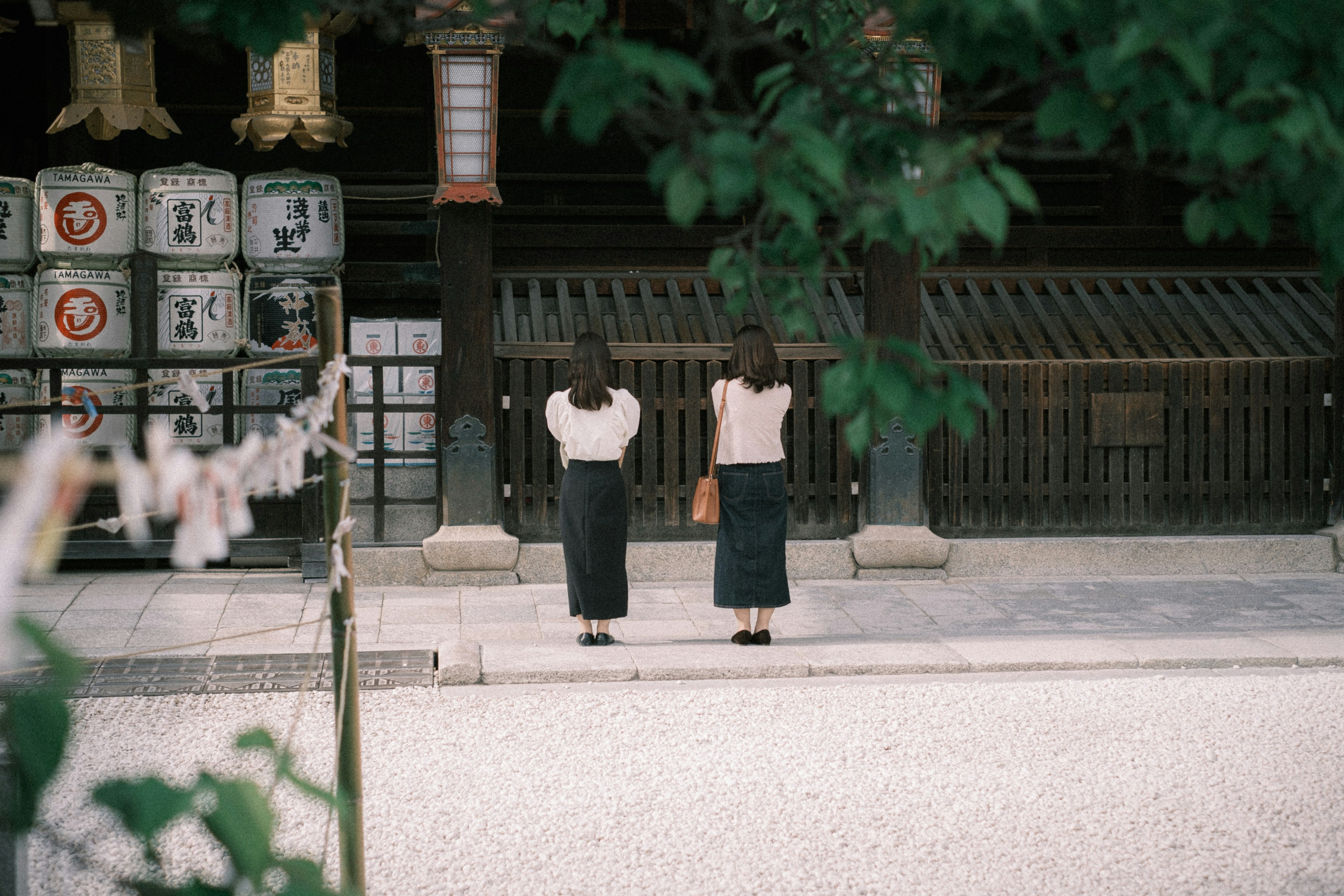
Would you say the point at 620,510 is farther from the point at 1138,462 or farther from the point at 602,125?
the point at 602,125

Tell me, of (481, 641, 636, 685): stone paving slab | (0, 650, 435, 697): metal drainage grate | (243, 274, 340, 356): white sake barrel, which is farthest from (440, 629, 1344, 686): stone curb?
(243, 274, 340, 356): white sake barrel

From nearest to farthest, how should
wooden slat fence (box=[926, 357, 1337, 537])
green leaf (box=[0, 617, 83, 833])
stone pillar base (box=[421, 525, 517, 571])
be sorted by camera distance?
green leaf (box=[0, 617, 83, 833]), stone pillar base (box=[421, 525, 517, 571]), wooden slat fence (box=[926, 357, 1337, 537])

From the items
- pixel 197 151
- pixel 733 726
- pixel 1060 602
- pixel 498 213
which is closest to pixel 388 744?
pixel 733 726

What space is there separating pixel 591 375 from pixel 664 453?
2.31 metres

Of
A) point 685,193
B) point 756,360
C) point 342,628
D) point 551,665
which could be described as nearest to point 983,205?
point 685,193


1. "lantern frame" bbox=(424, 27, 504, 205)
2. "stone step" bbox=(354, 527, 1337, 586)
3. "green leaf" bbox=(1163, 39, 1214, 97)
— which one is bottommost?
"stone step" bbox=(354, 527, 1337, 586)

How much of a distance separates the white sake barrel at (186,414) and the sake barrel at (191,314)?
0.62 ft

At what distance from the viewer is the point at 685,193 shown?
1.68 metres

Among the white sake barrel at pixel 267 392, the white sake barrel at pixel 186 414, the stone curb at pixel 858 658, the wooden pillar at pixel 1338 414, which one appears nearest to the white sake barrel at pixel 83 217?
the white sake barrel at pixel 186 414

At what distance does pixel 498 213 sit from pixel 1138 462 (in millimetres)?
6376

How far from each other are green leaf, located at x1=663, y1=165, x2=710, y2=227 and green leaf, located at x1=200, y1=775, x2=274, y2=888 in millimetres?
1199

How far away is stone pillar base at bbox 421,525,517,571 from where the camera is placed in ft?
26.8

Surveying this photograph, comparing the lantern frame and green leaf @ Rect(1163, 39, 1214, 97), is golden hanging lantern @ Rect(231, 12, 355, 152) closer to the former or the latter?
the lantern frame

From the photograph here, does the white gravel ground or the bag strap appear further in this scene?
the bag strap
